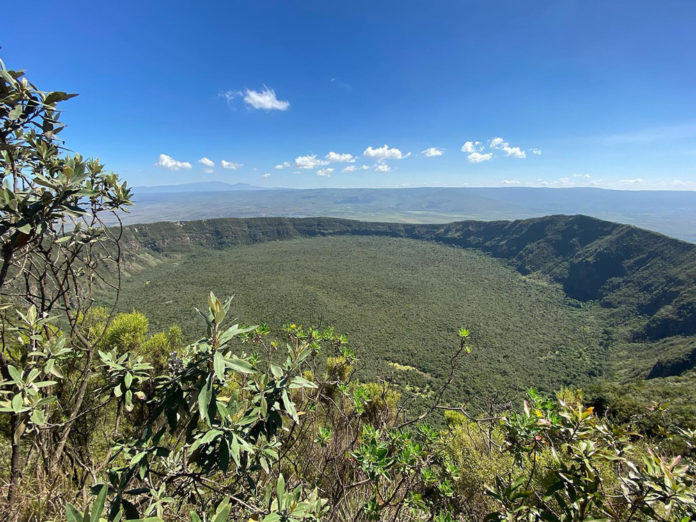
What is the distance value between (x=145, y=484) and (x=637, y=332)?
6321 centimetres

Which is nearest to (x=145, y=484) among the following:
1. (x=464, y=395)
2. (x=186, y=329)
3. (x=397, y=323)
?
(x=464, y=395)

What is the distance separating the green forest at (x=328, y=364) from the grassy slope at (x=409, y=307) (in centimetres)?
54

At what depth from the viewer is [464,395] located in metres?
28.3

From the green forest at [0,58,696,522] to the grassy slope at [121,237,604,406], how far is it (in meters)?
0.54

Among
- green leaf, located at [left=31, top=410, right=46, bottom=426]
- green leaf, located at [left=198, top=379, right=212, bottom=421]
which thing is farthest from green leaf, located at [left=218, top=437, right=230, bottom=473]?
green leaf, located at [left=31, top=410, right=46, bottom=426]

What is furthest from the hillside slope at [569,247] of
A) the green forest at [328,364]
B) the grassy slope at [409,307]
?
the grassy slope at [409,307]

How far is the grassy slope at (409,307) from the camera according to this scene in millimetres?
35031

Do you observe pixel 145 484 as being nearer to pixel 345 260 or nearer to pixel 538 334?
pixel 538 334

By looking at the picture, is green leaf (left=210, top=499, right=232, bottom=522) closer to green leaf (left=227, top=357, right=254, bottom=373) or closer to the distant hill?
green leaf (left=227, top=357, right=254, bottom=373)

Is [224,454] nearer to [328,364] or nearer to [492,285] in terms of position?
[328,364]

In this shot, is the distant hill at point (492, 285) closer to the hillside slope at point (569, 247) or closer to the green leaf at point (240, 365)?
the hillside slope at point (569, 247)

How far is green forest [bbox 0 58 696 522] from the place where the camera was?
1.81 metres

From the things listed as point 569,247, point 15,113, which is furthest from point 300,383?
point 569,247

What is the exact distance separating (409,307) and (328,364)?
48312mm
